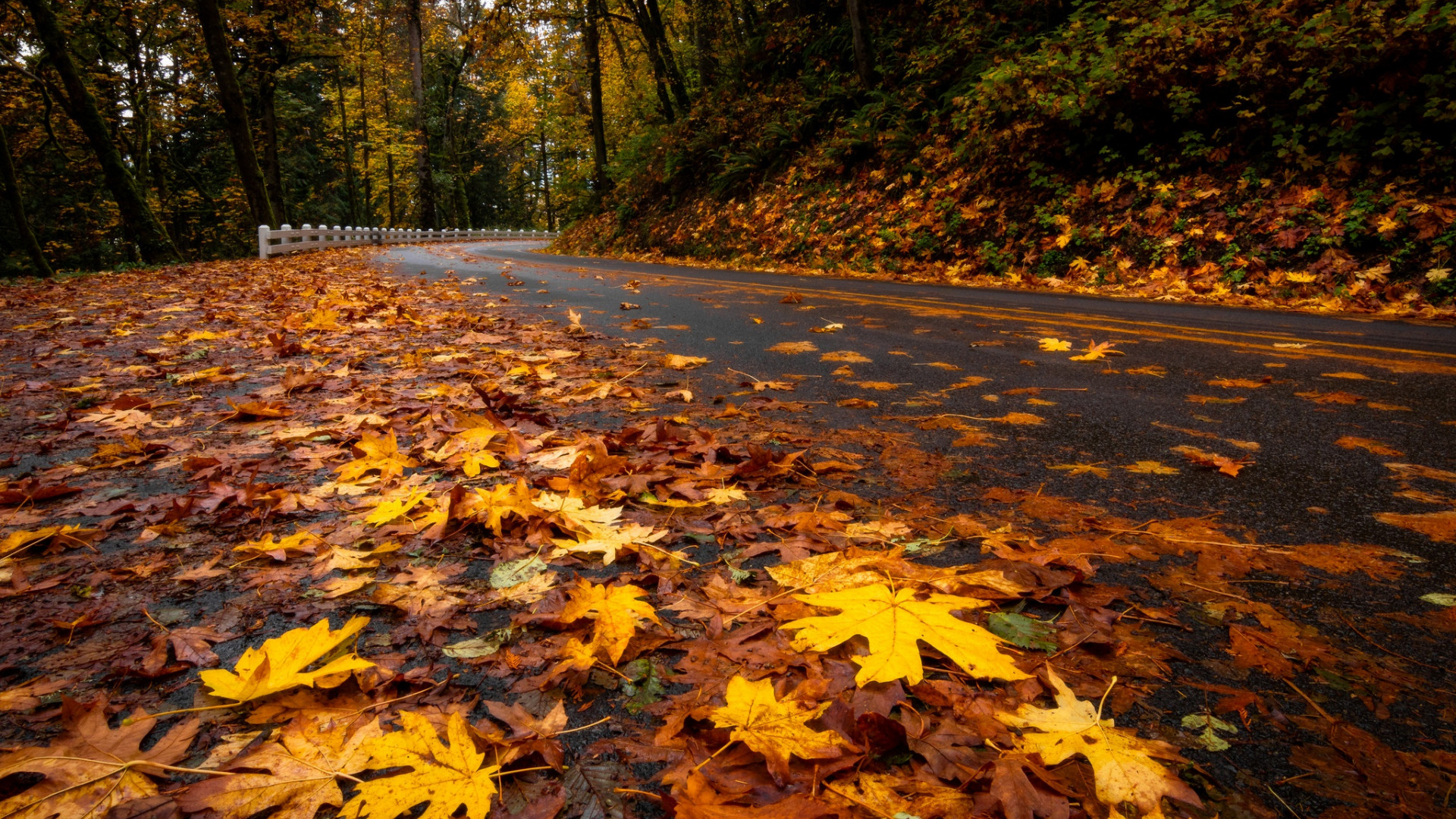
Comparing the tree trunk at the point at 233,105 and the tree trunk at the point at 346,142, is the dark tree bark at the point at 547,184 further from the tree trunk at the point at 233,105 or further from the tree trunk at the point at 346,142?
the tree trunk at the point at 233,105

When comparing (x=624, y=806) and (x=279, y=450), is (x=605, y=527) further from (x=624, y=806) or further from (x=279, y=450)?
(x=279, y=450)

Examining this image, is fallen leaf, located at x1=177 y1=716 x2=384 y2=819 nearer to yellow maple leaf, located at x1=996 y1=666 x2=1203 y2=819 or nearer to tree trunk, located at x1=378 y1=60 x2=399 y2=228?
yellow maple leaf, located at x1=996 y1=666 x2=1203 y2=819

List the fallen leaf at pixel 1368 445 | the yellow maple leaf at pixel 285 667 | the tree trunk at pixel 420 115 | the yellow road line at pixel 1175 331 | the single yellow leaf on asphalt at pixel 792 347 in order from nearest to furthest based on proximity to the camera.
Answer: the yellow maple leaf at pixel 285 667 → the fallen leaf at pixel 1368 445 → the yellow road line at pixel 1175 331 → the single yellow leaf on asphalt at pixel 792 347 → the tree trunk at pixel 420 115

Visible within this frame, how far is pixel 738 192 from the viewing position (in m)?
14.1

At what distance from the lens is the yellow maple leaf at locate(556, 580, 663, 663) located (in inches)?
47.5

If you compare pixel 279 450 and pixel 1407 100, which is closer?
pixel 279 450

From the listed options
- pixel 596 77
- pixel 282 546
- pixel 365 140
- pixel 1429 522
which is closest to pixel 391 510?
pixel 282 546

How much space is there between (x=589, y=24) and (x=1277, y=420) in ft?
67.5

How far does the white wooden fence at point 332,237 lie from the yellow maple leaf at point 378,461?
49.7 feet

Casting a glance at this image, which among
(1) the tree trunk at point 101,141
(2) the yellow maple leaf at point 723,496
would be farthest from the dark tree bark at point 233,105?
(2) the yellow maple leaf at point 723,496

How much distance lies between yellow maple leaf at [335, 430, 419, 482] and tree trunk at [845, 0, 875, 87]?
40.3ft

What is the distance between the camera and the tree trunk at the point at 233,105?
42.5 feet

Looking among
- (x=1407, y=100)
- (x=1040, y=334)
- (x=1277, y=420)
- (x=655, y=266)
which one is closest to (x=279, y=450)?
(x=1277, y=420)

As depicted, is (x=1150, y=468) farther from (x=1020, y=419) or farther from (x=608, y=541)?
(x=608, y=541)
